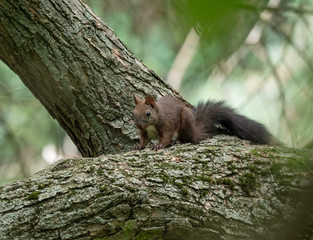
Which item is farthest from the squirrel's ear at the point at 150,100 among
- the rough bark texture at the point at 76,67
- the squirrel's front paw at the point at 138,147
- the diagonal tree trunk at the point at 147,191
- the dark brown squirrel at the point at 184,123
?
the diagonal tree trunk at the point at 147,191

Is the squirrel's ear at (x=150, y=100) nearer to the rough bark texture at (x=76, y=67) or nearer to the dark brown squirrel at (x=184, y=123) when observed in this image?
the dark brown squirrel at (x=184, y=123)

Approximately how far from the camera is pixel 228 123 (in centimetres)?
319

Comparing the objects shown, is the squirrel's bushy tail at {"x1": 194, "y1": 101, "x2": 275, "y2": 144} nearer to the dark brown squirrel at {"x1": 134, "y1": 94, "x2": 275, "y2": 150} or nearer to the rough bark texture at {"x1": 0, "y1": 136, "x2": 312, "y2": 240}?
the dark brown squirrel at {"x1": 134, "y1": 94, "x2": 275, "y2": 150}

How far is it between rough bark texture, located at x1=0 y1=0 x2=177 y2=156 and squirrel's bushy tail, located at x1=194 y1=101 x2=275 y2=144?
0.49 metres

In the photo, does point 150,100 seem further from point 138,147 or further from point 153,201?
point 153,201

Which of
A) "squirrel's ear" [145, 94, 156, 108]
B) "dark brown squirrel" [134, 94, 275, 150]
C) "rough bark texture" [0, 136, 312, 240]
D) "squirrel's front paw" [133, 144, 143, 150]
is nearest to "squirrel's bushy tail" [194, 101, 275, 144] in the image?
"dark brown squirrel" [134, 94, 275, 150]

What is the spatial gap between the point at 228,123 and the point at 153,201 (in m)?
1.36

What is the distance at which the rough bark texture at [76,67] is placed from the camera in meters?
2.80

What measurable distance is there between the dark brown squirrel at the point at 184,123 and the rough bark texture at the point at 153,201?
2.81 ft

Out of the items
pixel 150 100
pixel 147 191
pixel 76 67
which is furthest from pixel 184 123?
pixel 147 191

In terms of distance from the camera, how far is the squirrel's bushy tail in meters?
3.04

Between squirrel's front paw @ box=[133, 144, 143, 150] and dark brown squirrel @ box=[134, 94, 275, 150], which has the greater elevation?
dark brown squirrel @ box=[134, 94, 275, 150]

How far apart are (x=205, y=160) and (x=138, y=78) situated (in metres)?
1.04

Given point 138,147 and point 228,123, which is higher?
point 228,123
